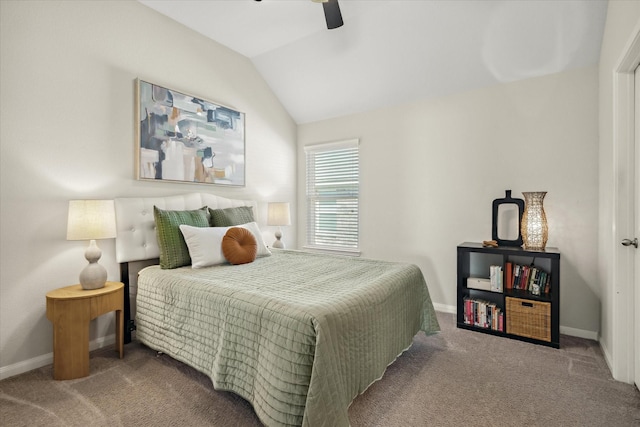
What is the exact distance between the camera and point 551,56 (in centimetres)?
273

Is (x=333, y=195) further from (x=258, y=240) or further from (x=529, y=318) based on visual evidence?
(x=529, y=318)

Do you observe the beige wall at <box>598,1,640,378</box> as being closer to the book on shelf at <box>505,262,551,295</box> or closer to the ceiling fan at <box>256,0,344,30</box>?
the book on shelf at <box>505,262,551,295</box>

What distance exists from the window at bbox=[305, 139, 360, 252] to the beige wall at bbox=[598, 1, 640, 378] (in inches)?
92.3

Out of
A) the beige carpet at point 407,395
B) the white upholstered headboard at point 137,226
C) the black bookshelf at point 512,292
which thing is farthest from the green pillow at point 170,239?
the black bookshelf at point 512,292

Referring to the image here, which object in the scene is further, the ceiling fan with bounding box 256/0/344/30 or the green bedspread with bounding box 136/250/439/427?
the ceiling fan with bounding box 256/0/344/30

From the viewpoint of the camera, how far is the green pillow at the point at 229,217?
9.83 ft

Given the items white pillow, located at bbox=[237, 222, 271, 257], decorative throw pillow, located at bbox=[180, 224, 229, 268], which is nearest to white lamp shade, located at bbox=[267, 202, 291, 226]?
white pillow, located at bbox=[237, 222, 271, 257]

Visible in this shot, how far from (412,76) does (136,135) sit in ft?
9.18

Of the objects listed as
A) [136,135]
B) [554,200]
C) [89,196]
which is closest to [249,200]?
[136,135]

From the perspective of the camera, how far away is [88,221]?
2.18 meters

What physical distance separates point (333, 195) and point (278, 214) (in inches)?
33.2

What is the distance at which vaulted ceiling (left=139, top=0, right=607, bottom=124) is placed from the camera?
2578 millimetres

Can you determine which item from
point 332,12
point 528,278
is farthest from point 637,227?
point 332,12

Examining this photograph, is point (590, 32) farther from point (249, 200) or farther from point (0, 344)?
point (0, 344)
